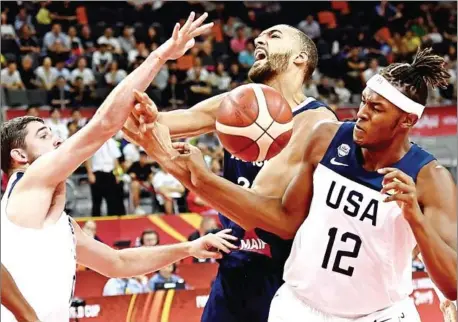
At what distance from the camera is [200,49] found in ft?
58.6

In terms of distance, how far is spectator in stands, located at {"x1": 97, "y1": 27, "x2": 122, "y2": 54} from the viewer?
16.6m

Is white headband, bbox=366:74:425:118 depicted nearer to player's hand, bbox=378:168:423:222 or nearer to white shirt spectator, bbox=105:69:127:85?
player's hand, bbox=378:168:423:222

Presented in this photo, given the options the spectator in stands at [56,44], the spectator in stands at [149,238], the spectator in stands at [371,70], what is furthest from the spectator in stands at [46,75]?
the spectator in stands at [371,70]

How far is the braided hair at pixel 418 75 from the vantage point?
13.6 feet

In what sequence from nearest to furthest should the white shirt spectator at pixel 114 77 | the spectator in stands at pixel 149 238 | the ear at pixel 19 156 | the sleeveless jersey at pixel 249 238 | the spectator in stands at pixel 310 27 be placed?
the ear at pixel 19 156 < the sleeveless jersey at pixel 249 238 < the spectator in stands at pixel 149 238 < the white shirt spectator at pixel 114 77 < the spectator in stands at pixel 310 27

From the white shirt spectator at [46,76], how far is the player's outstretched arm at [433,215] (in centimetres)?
1203

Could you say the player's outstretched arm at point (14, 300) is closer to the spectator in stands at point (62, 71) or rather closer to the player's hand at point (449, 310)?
the player's hand at point (449, 310)

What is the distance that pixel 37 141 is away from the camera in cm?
433

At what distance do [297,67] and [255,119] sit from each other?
1.24 metres

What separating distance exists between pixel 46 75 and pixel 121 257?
36.1ft

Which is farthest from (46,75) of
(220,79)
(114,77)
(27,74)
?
(220,79)

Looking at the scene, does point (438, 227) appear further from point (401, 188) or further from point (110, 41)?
point (110, 41)

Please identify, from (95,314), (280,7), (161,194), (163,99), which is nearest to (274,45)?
(95,314)

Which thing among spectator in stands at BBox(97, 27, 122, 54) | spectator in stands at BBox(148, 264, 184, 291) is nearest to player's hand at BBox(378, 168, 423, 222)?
spectator in stands at BBox(148, 264, 184, 291)
